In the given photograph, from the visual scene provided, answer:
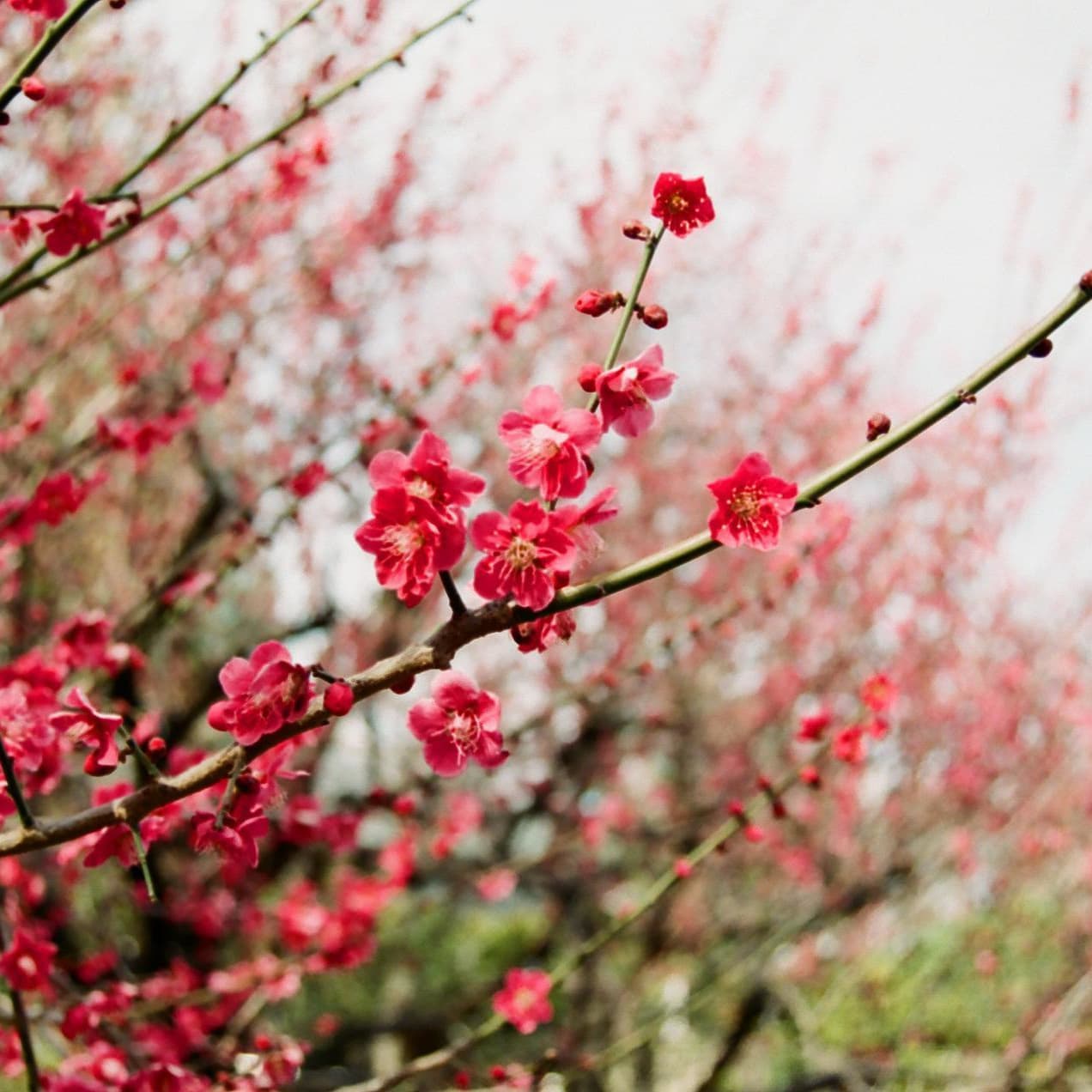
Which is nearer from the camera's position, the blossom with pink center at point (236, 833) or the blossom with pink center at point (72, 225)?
the blossom with pink center at point (236, 833)

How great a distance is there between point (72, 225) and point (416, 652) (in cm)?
155

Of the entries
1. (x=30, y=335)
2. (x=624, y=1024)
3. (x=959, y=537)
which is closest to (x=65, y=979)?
(x=30, y=335)

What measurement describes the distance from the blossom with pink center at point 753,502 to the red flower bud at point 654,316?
0.25 metres

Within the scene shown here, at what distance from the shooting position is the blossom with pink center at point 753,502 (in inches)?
59.9

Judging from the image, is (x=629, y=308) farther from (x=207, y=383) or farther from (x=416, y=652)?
(x=207, y=383)

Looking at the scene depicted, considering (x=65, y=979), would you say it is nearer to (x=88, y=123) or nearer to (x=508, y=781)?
(x=88, y=123)

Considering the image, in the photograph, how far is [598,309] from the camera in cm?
164

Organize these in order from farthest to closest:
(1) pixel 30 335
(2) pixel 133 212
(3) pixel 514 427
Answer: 1. (1) pixel 30 335
2. (2) pixel 133 212
3. (3) pixel 514 427

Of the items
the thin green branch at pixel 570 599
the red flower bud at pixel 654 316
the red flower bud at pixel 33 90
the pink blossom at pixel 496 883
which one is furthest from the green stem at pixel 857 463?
the pink blossom at pixel 496 883

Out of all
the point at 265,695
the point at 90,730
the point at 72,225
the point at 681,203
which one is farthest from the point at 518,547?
the point at 72,225

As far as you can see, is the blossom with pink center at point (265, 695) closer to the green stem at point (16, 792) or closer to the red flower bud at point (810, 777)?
the green stem at point (16, 792)

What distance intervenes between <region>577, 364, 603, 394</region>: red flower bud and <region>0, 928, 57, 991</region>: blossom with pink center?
192cm

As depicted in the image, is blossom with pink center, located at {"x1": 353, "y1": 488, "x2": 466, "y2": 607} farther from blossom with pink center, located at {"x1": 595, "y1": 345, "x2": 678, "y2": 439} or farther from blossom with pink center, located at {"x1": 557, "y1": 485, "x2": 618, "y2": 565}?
blossom with pink center, located at {"x1": 595, "y1": 345, "x2": 678, "y2": 439}

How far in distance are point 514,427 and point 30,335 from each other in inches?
225
